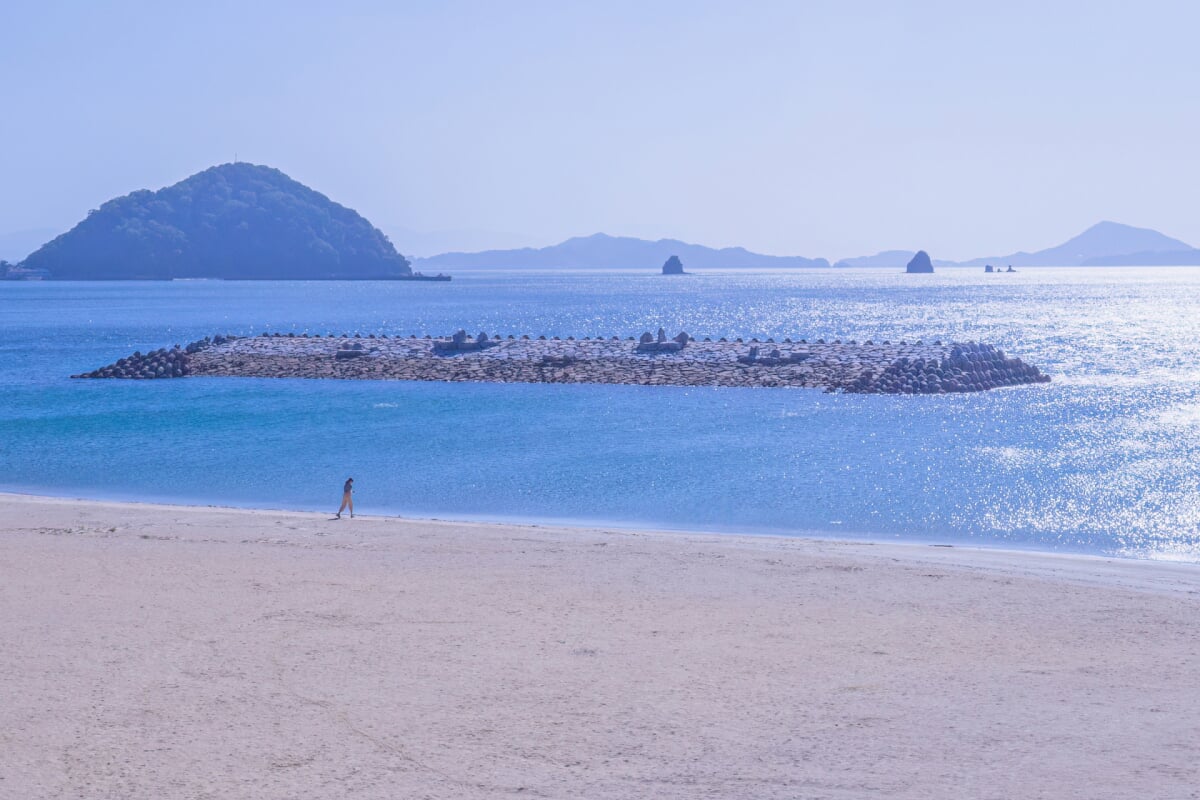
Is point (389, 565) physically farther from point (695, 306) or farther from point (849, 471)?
point (695, 306)

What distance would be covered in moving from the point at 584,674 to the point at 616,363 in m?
37.6

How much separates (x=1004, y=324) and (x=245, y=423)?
74.0 metres

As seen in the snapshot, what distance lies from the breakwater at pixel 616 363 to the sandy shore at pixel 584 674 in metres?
27.8

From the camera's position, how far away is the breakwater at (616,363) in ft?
146

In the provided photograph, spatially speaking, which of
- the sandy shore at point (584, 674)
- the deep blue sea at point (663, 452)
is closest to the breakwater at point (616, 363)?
the deep blue sea at point (663, 452)

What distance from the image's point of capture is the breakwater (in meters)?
44.5

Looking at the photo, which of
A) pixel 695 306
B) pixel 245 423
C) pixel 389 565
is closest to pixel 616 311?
pixel 695 306

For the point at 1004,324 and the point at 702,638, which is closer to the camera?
the point at 702,638

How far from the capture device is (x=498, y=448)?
29734mm

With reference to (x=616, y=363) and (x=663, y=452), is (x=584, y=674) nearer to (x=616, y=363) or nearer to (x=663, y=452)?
(x=663, y=452)

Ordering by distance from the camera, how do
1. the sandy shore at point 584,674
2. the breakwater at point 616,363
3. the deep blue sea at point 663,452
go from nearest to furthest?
the sandy shore at point 584,674 → the deep blue sea at point 663,452 → the breakwater at point 616,363

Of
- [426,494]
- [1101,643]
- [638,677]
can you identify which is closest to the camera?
[638,677]

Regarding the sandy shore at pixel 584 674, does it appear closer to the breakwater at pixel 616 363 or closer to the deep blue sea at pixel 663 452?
the deep blue sea at pixel 663 452

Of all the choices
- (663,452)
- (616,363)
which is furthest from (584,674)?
(616,363)
